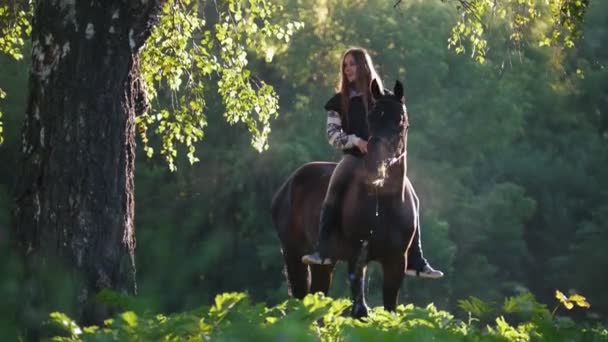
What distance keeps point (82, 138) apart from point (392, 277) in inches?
117

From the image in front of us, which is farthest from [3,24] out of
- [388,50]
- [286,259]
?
[388,50]

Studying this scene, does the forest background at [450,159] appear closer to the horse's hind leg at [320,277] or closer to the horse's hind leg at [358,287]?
the horse's hind leg at [320,277]

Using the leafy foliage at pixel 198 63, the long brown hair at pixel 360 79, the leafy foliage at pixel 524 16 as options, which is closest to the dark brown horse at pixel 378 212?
the long brown hair at pixel 360 79

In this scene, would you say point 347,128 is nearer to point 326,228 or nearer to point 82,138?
point 326,228

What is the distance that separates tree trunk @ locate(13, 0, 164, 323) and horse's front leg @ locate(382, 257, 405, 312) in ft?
8.27

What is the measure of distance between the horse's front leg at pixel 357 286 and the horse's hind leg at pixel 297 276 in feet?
5.94

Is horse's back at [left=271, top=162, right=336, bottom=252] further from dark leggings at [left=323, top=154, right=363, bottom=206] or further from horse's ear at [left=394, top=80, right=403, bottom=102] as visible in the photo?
horse's ear at [left=394, top=80, right=403, bottom=102]

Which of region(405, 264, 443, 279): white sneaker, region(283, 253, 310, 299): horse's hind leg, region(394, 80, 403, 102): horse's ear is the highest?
region(394, 80, 403, 102): horse's ear

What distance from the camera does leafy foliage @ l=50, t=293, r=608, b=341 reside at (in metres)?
3.39

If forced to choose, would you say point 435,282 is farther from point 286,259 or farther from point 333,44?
point 286,259

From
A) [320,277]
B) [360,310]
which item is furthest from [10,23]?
[360,310]

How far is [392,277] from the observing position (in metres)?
9.70

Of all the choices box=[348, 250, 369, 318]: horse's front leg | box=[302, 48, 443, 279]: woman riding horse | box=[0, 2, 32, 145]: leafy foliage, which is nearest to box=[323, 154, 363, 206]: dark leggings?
box=[302, 48, 443, 279]: woman riding horse

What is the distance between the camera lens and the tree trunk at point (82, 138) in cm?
741
